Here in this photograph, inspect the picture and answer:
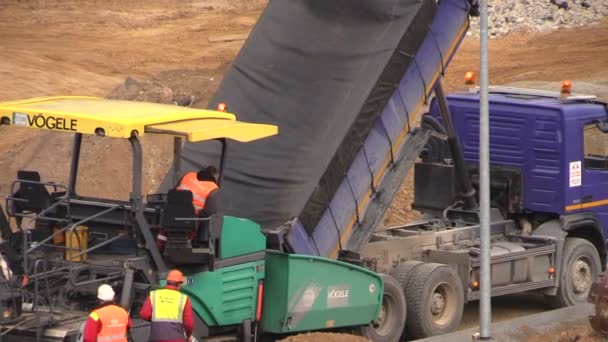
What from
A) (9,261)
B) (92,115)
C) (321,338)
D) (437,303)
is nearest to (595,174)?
(437,303)

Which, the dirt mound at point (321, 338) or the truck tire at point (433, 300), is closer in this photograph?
the dirt mound at point (321, 338)

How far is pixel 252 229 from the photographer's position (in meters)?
13.8

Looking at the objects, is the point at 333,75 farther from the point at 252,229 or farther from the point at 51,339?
the point at 51,339

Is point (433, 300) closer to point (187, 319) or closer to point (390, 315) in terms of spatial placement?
point (390, 315)

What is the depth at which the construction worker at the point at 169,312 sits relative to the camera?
12.1 meters

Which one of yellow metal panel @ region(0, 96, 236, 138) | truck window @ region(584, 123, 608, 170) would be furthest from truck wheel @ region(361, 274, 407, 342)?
truck window @ region(584, 123, 608, 170)

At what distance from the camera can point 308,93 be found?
50.3 ft

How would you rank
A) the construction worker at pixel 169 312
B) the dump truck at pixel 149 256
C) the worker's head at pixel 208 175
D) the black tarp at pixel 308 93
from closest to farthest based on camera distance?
the construction worker at pixel 169 312 → the dump truck at pixel 149 256 → the worker's head at pixel 208 175 → the black tarp at pixel 308 93

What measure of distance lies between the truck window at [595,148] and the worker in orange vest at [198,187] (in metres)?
6.45

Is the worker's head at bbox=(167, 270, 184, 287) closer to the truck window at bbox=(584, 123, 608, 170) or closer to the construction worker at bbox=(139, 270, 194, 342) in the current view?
the construction worker at bbox=(139, 270, 194, 342)

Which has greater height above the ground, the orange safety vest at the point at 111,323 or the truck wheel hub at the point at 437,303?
the truck wheel hub at the point at 437,303

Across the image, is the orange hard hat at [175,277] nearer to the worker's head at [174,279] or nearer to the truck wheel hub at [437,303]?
the worker's head at [174,279]

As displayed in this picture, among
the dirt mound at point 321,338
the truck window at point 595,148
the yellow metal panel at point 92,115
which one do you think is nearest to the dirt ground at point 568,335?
the truck window at point 595,148

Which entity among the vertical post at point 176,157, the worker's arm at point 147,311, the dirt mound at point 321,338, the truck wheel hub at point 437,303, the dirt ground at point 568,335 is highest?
the vertical post at point 176,157
